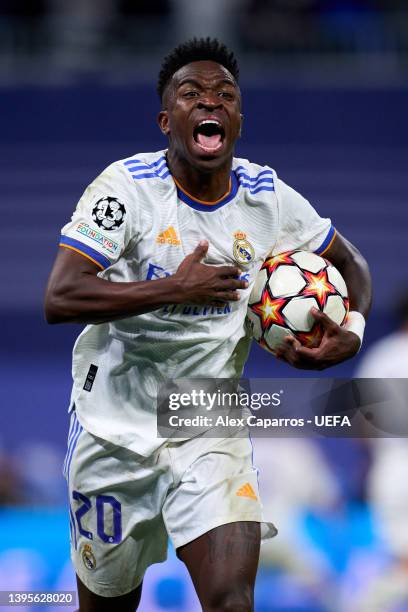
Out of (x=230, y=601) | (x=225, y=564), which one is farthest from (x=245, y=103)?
(x=230, y=601)

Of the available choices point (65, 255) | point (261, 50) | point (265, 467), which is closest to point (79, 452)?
point (65, 255)

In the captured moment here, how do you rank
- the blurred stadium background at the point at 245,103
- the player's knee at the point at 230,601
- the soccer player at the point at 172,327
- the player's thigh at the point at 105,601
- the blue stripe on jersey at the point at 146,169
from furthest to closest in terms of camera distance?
the blurred stadium background at the point at 245,103 < the player's thigh at the point at 105,601 < the blue stripe on jersey at the point at 146,169 < the soccer player at the point at 172,327 < the player's knee at the point at 230,601

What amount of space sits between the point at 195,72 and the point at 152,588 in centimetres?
279

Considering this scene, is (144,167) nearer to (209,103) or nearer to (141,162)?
(141,162)

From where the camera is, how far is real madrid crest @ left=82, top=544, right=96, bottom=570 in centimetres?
435

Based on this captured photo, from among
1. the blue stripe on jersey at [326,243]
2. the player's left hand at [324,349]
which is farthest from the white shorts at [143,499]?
the blue stripe on jersey at [326,243]

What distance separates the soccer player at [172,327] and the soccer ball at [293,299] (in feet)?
0.19

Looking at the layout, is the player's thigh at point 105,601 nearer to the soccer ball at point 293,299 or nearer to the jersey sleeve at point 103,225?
the soccer ball at point 293,299

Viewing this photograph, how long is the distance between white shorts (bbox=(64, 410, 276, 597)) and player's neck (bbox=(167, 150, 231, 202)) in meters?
0.91

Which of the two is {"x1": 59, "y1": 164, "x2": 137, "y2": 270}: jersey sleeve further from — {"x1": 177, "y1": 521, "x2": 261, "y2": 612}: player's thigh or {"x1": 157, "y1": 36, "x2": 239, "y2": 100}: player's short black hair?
{"x1": 177, "y1": 521, "x2": 261, "y2": 612}: player's thigh

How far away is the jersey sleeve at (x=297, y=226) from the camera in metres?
4.37

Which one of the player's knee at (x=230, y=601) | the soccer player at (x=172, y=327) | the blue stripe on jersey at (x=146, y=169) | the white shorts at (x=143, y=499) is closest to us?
the player's knee at (x=230, y=601)

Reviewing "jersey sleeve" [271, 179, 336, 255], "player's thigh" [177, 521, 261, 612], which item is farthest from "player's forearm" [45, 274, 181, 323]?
"player's thigh" [177, 521, 261, 612]

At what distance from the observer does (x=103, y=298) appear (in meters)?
3.80
